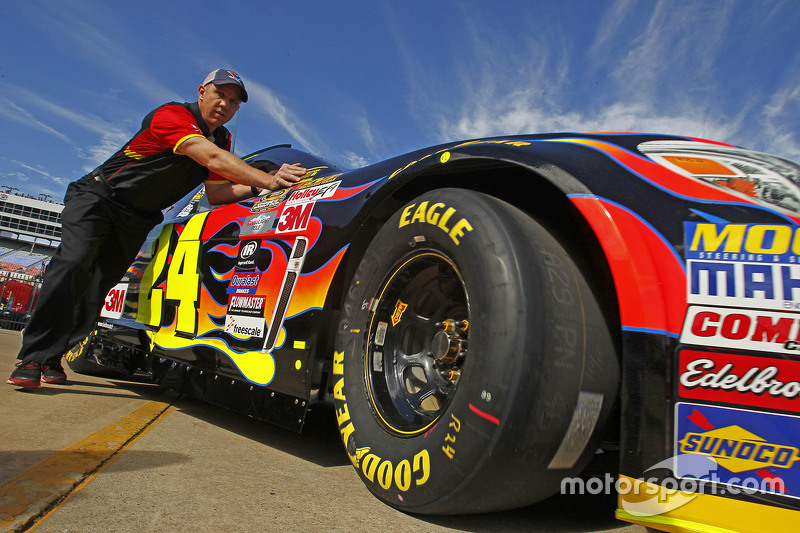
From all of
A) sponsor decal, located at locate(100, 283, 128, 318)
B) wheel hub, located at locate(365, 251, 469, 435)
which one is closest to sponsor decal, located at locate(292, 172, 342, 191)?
wheel hub, located at locate(365, 251, 469, 435)

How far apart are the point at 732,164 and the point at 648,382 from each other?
2.01 ft

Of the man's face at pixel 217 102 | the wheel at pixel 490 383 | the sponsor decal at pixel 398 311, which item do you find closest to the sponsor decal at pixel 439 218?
the wheel at pixel 490 383

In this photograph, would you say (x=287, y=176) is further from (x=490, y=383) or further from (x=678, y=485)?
(x=678, y=485)

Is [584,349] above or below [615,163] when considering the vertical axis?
below

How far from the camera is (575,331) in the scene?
1297 mm

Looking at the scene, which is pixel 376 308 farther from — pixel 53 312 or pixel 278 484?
pixel 53 312

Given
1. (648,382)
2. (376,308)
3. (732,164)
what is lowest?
(648,382)

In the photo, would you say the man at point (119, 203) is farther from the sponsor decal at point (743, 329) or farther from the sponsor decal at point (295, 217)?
the sponsor decal at point (743, 329)

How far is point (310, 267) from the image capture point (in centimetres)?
209

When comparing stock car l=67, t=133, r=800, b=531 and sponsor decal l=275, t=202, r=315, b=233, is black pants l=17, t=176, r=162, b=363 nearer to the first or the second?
sponsor decal l=275, t=202, r=315, b=233

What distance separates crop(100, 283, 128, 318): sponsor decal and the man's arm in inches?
39.0

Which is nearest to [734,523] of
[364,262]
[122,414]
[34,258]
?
[364,262]

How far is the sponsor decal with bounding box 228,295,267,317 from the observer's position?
224 cm

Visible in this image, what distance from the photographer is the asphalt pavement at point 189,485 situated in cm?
124
